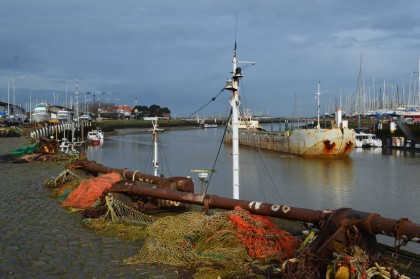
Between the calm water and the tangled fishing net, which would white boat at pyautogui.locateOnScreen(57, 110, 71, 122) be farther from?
the tangled fishing net

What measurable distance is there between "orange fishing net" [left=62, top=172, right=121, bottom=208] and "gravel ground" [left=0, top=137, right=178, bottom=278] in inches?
14.4

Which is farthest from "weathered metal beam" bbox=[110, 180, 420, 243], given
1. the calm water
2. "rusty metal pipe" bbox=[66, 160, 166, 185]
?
the calm water

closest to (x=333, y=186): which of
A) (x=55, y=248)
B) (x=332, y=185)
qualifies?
(x=332, y=185)

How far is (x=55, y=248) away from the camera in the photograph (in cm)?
734

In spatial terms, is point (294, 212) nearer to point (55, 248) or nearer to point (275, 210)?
point (275, 210)

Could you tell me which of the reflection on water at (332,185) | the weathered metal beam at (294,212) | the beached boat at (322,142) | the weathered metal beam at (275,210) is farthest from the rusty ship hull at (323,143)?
the weathered metal beam at (294,212)

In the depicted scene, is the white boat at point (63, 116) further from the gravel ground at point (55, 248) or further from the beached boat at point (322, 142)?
the gravel ground at point (55, 248)

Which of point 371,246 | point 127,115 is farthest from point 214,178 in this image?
point 127,115

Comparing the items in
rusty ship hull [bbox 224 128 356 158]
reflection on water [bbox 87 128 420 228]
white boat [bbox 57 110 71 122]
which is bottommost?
reflection on water [bbox 87 128 420 228]

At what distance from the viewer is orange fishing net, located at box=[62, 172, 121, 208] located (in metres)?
10.6

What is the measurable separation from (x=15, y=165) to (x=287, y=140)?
1648 inches

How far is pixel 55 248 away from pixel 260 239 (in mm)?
3540

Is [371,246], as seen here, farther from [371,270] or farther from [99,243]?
[99,243]

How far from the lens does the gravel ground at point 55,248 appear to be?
242 inches
